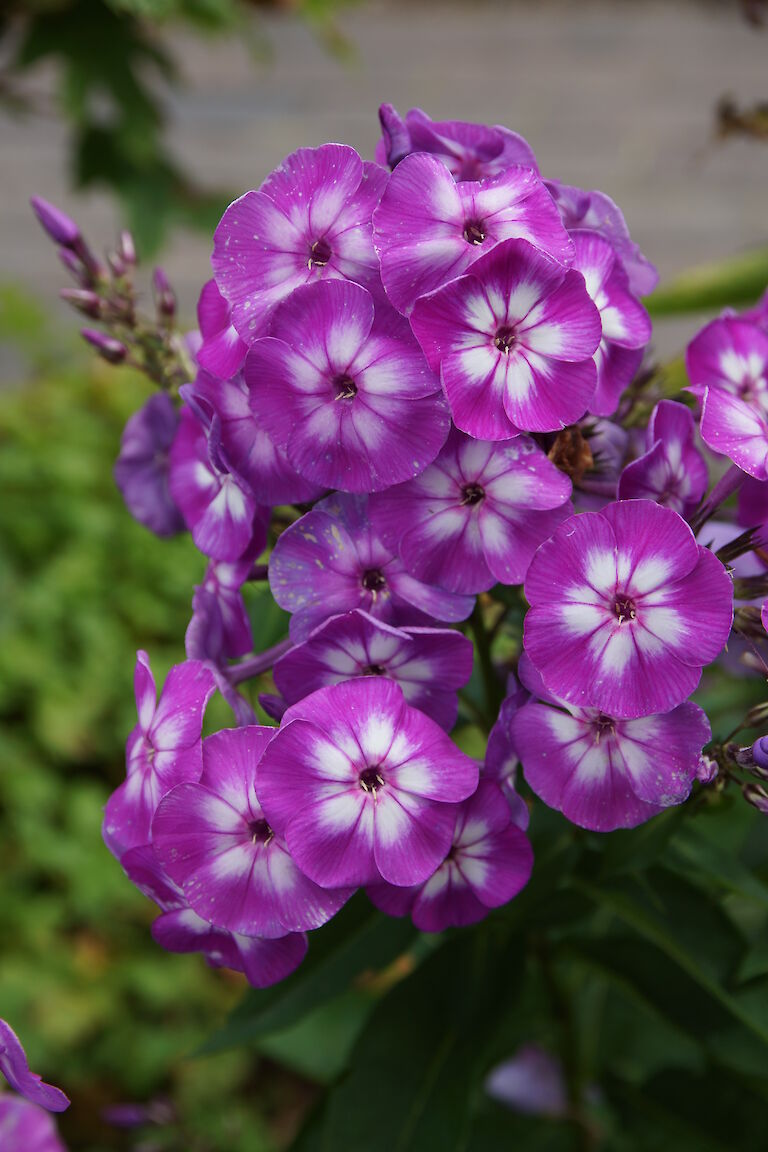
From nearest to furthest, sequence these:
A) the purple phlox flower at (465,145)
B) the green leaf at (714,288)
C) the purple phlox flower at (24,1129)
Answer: the purple phlox flower at (465,145), the purple phlox flower at (24,1129), the green leaf at (714,288)

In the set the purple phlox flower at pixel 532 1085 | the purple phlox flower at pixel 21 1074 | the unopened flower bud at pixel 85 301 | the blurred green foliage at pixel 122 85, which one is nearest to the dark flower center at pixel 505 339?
the unopened flower bud at pixel 85 301

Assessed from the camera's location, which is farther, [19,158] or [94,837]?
[19,158]

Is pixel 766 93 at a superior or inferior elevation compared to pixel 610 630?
inferior

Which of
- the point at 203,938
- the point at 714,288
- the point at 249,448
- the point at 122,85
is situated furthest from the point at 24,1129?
the point at 122,85

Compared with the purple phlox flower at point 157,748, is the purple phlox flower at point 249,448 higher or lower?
higher

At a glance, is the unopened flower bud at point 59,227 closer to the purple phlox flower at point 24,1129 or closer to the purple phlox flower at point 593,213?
the purple phlox flower at point 593,213

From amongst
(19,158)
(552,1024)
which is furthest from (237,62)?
(552,1024)

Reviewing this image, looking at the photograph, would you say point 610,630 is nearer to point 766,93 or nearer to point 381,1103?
point 381,1103
